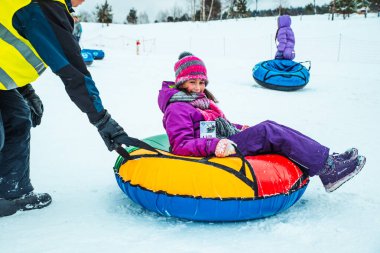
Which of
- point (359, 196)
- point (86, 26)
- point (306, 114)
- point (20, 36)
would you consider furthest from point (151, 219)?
point (86, 26)

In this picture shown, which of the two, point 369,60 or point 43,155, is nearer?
point 43,155

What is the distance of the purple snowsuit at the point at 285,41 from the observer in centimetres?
795

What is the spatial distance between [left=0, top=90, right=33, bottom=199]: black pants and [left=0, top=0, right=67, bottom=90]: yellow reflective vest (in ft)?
0.91

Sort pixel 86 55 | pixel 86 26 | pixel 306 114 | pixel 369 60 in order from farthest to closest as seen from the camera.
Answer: pixel 86 26
pixel 369 60
pixel 86 55
pixel 306 114

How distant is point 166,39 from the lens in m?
25.6

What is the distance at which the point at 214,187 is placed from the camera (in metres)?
2.04

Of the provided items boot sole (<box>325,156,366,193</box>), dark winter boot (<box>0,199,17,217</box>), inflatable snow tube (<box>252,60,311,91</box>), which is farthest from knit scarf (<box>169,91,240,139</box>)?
inflatable snow tube (<box>252,60,311,91</box>)

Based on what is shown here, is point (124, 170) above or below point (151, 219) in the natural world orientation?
above

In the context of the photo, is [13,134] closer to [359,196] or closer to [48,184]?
[48,184]

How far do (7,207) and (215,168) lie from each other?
3.89ft

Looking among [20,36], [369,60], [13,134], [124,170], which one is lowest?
[369,60]

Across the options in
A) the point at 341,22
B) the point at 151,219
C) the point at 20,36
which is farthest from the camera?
the point at 341,22

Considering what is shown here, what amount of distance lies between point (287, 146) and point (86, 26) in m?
33.5

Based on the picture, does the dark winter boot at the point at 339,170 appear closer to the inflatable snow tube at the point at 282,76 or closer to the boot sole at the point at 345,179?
the boot sole at the point at 345,179
